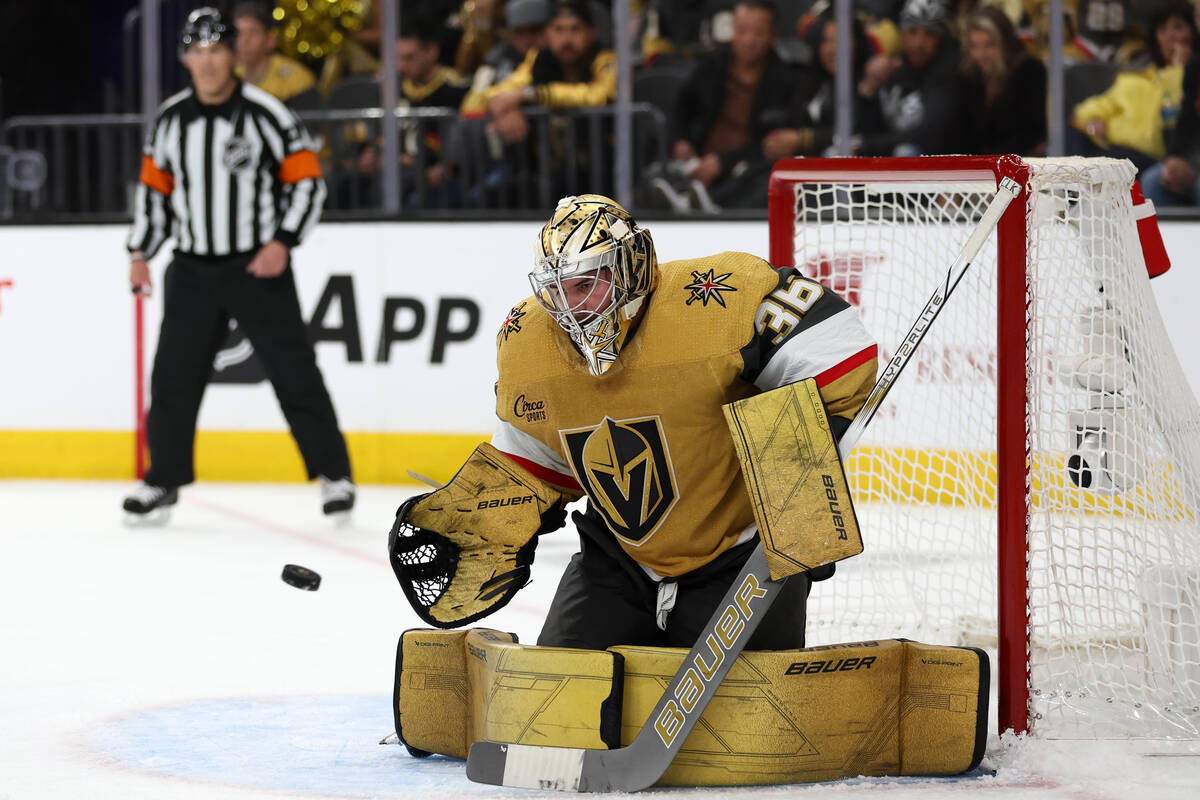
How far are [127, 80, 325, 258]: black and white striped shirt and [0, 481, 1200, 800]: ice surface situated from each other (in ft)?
3.03

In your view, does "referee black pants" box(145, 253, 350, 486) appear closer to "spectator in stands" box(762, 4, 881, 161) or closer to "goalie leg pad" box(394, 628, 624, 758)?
"spectator in stands" box(762, 4, 881, 161)

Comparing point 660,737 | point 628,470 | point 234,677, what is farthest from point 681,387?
point 234,677

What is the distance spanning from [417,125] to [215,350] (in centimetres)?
143

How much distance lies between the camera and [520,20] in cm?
643

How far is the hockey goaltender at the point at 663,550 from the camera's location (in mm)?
2318

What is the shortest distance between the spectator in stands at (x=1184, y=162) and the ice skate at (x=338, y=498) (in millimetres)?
2778

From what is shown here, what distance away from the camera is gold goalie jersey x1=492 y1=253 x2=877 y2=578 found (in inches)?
94.5

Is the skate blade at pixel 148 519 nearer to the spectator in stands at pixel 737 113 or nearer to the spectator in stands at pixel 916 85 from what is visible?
the spectator in stands at pixel 737 113

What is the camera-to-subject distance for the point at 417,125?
20.9 feet

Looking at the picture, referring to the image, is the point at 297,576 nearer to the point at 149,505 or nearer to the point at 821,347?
the point at 821,347

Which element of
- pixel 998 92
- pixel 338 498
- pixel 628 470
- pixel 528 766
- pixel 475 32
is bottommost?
pixel 338 498

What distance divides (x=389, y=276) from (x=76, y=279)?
4.10ft

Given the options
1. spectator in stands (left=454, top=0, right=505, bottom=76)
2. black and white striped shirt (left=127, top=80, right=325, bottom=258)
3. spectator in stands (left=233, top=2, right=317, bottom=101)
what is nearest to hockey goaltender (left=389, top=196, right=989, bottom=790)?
black and white striped shirt (left=127, top=80, right=325, bottom=258)

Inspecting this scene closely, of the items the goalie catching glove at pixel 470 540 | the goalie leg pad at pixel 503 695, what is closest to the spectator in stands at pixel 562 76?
the goalie catching glove at pixel 470 540
